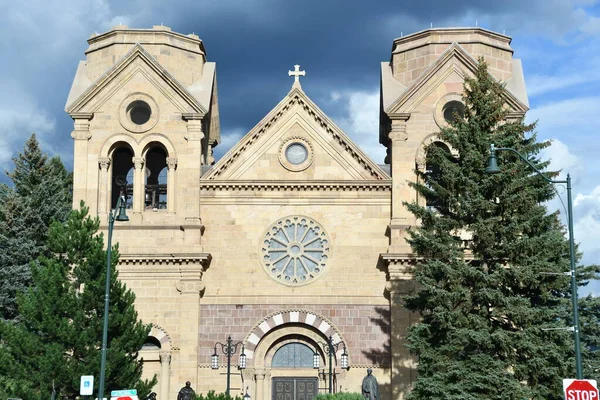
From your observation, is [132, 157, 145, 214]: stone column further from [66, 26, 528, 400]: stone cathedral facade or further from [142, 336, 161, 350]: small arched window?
[142, 336, 161, 350]: small arched window

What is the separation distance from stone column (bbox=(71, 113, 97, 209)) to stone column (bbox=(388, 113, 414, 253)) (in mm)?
12538

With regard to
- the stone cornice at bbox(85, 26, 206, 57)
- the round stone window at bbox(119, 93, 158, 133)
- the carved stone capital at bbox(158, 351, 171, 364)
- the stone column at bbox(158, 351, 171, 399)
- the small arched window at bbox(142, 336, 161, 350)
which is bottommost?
the stone column at bbox(158, 351, 171, 399)

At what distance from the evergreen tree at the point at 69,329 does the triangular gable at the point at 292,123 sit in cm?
862

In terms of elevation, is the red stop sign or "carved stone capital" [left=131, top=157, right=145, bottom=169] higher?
"carved stone capital" [left=131, top=157, right=145, bottom=169]

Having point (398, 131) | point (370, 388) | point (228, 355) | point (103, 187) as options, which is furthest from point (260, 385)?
point (398, 131)

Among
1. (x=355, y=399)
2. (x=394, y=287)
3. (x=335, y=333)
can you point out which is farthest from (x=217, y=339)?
(x=355, y=399)

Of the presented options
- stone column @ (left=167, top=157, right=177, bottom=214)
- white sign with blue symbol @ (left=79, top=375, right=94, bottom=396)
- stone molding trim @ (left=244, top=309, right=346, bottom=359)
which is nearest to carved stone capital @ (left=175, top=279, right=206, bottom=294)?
stone molding trim @ (left=244, top=309, right=346, bottom=359)

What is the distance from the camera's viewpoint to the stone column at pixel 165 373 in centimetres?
4034

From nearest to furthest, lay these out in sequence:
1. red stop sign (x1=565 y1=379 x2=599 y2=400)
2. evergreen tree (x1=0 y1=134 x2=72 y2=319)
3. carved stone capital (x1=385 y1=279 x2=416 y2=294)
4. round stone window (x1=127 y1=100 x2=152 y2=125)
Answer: red stop sign (x1=565 y1=379 x2=599 y2=400) → carved stone capital (x1=385 y1=279 x2=416 y2=294) → round stone window (x1=127 y1=100 x2=152 y2=125) → evergreen tree (x1=0 y1=134 x2=72 y2=319)

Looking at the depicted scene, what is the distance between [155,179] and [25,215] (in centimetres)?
674

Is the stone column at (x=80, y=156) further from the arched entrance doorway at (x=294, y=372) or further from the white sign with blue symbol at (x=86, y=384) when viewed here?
the white sign with blue symbol at (x=86, y=384)

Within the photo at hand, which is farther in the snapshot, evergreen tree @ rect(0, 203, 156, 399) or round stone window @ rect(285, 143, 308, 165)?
round stone window @ rect(285, 143, 308, 165)

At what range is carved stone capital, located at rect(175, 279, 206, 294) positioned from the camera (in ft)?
135

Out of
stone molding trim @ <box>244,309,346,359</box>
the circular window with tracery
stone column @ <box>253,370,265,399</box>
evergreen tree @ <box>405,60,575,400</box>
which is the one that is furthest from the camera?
the circular window with tracery
